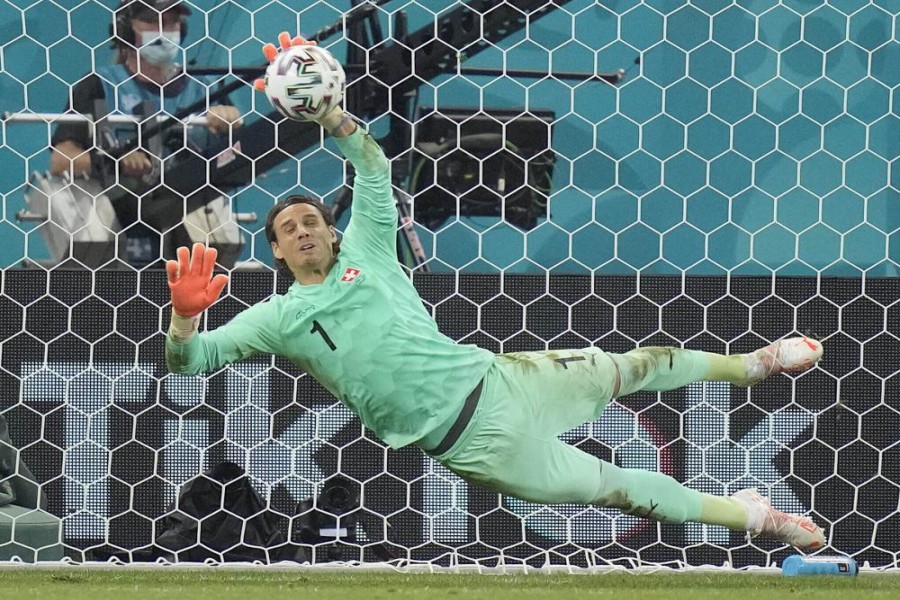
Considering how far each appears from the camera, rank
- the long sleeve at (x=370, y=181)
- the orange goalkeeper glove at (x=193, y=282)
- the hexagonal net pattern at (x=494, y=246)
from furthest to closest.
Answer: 1. the hexagonal net pattern at (x=494, y=246)
2. the long sleeve at (x=370, y=181)
3. the orange goalkeeper glove at (x=193, y=282)

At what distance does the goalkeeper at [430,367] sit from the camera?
158 inches

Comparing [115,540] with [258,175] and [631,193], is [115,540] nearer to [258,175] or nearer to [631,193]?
[258,175]

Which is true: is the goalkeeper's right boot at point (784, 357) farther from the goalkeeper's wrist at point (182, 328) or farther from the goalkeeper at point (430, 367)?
the goalkeeper's wrist at point (182, 328)

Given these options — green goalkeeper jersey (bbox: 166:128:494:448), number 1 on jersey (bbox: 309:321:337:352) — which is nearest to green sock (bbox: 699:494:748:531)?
green goalkeeper jersey (bbox: 166:128:494:448)

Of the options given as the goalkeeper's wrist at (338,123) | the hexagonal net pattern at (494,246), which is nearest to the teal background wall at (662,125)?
the hexagonal net pattern at (494,246)

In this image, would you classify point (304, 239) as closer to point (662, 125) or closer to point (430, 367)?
point (430, 367)

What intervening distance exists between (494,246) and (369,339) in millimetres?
1260

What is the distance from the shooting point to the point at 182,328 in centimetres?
383

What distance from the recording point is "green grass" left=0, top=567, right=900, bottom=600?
12.5 feet

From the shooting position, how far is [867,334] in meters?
4.98

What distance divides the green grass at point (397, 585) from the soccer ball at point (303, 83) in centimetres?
116

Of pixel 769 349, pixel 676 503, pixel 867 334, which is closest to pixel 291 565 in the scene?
pixel 676 503

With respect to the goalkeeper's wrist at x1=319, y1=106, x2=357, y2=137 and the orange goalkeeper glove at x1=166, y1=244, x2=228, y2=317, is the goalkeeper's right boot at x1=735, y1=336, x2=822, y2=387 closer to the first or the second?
the goalkeeper's wrist at x1=319, y1=106, x2=357, y2=137

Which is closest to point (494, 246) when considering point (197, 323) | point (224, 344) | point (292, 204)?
point (292, 204)
